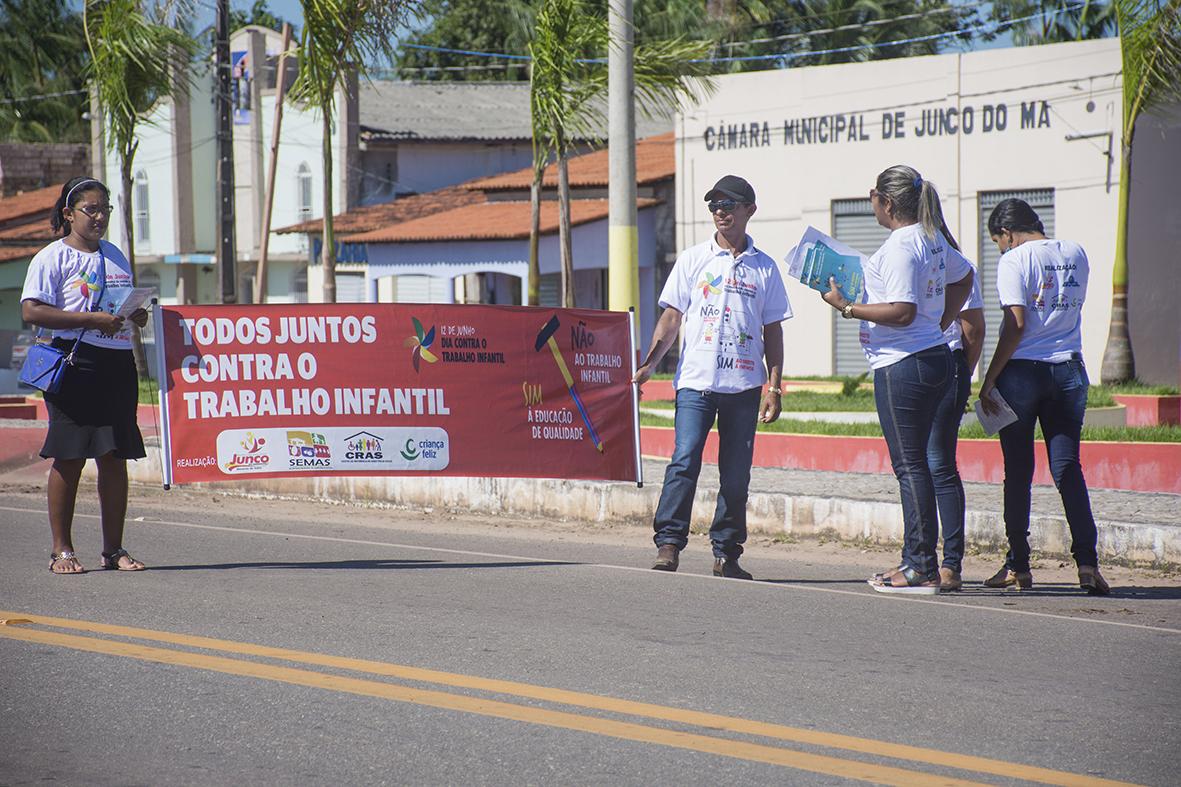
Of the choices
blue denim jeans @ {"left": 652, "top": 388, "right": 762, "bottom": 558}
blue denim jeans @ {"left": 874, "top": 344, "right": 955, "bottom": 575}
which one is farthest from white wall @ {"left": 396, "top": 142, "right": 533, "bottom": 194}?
blue denim jeans @ {"left": 874, "top": 344, "right": 955, "bottom": 575}

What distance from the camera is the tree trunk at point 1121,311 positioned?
67.4 feet

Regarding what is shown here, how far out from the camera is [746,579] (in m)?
7.33

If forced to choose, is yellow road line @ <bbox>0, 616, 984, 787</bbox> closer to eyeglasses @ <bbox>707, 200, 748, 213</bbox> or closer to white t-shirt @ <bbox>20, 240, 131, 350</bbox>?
white t-shirt @ <bbox>20, 240, 131, 350</bbox>

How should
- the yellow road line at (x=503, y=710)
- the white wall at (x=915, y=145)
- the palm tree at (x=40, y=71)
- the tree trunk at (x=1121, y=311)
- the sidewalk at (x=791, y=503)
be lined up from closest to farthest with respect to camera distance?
the yellow road line at (x=503, y=710), the sidewalk at (x=791, y=503), the tree trunk at (x=1121, y=311), the white wall at (x=915, y=145), the palm tree at (x=40, y=71)

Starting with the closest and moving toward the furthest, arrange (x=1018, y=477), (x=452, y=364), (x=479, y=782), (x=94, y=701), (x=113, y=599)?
(x=479, y=782)
(x=94, y=701)
(x=113, y=599)
(x=1018, y=477)
(x=452, y=364)

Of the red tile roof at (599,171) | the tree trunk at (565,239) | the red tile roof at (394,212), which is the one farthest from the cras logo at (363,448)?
the red tile roof at (394,212)

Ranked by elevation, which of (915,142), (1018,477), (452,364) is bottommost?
(1018,477)


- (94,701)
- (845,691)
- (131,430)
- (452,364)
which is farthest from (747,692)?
(452,364)

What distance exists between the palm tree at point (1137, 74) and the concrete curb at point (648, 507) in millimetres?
11843

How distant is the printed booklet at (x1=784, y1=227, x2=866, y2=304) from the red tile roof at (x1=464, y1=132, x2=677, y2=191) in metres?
24.5

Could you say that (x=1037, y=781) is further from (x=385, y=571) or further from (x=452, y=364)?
(x=452, y=364)

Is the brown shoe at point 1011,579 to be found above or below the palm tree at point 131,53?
below

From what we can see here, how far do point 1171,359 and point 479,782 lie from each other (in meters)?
22.4

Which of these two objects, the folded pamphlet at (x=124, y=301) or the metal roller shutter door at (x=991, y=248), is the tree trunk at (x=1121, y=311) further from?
the folded pamphlet at (x=124, y=301)
